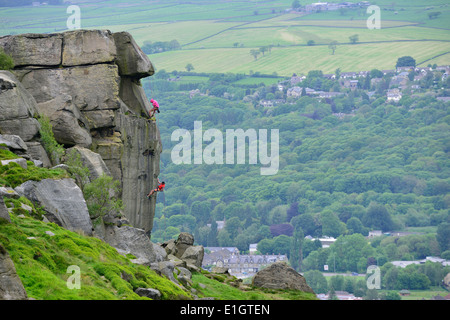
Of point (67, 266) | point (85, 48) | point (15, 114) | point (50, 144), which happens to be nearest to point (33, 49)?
point (85, 48)

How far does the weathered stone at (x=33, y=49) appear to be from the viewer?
49.6 meters

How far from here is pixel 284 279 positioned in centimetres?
5128

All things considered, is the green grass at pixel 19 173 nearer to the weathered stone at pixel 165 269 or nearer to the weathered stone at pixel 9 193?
the weathered stone at pixel 9 193

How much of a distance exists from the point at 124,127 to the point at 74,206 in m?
13.8

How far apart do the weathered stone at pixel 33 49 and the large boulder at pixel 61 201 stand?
42.2 feet

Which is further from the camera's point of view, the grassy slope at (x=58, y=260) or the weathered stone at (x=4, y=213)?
the weathered stone at (x=4, y=213)

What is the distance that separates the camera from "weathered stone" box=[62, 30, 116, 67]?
4997 centimetres

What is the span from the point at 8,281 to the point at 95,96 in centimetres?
2417

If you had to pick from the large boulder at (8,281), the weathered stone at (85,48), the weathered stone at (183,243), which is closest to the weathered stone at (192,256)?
the weathered stone at (183,243)

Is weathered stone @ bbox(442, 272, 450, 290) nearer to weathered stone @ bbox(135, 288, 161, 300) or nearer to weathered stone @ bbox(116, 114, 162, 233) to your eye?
weathered stone @ bbox(116, 114, 162, 233)

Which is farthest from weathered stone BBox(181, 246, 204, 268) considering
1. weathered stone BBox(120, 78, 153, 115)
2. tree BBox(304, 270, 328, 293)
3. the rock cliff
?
tree BBox(304, 270, 328, 293)
